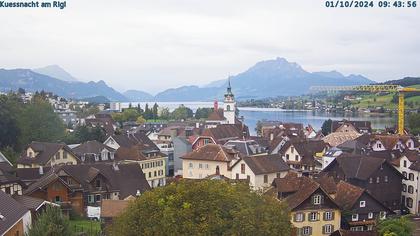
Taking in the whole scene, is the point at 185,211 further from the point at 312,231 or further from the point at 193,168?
the point at 193,168

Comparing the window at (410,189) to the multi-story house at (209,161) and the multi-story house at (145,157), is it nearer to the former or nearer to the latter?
the multi-story house at (209,161)

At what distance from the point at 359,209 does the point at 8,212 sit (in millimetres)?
17549

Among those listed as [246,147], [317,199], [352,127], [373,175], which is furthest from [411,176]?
[352,127]

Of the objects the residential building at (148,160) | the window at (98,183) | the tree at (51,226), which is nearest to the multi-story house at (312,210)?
the window at (98,183)

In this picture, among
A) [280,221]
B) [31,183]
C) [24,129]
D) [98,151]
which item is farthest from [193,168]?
[280,221]

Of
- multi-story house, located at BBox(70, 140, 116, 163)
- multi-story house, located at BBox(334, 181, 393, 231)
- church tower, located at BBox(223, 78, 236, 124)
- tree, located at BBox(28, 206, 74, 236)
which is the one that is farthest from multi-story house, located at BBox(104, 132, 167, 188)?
church tower, located at BBox(223, 78, 236, 124)

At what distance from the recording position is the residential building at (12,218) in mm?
20172

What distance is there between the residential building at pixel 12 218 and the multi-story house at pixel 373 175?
19.3 m

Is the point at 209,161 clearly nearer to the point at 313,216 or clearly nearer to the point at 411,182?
the point at 411,182

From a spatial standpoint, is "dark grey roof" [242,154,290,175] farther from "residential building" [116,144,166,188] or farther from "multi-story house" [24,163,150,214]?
"residential building" [116,144,166,188]

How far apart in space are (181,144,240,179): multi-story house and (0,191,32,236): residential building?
17890 millimetres

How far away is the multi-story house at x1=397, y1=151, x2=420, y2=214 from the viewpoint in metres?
34.5

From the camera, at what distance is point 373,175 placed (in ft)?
108

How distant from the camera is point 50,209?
61.1 feet
